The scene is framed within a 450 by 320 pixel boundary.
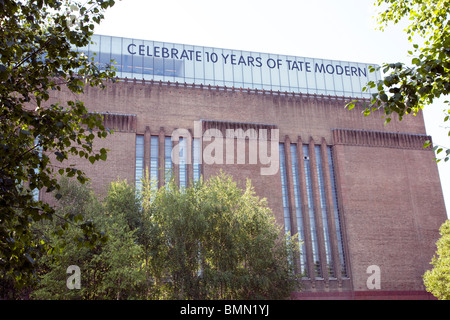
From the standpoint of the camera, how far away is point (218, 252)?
24406mm

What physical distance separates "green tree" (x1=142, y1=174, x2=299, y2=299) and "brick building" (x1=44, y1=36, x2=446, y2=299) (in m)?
10.1

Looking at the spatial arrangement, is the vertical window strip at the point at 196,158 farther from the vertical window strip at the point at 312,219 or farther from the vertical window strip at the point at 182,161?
the vertical window strip at the point at 312,219

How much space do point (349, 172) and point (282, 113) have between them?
777 centimetres

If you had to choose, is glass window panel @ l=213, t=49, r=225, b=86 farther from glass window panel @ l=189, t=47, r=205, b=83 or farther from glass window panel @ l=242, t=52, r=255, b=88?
glass window panel @ l=242, t=52, r=255, b=88

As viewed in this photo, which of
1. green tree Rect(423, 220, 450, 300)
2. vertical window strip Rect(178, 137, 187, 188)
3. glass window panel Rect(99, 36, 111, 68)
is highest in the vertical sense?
glass window panel Rect(99, 36, 111, 68)

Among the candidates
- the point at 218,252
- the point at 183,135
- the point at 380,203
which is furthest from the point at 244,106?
the point at 218,252

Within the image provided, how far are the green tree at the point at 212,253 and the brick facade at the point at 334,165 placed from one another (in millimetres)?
10302

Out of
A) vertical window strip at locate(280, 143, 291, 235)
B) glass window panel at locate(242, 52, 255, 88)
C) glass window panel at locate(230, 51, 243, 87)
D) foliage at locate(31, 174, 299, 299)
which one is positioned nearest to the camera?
foliage at locate(31, 174, 299, 299)

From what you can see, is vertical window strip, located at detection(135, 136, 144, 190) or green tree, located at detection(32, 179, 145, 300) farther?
vertical window strip, located at detection(135, 136, 144, 190)

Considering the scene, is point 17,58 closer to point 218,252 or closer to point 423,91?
point 423,91

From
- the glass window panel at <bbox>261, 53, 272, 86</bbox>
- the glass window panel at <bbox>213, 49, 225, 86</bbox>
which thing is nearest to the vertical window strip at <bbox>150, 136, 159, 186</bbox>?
the glass window panel at <bbox>213, 49, 225, 86</bbox>

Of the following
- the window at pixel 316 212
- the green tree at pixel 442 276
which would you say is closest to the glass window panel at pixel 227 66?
the window at pixel 316 212

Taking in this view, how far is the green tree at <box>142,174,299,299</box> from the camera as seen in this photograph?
2369cm

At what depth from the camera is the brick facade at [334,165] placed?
118 ft
